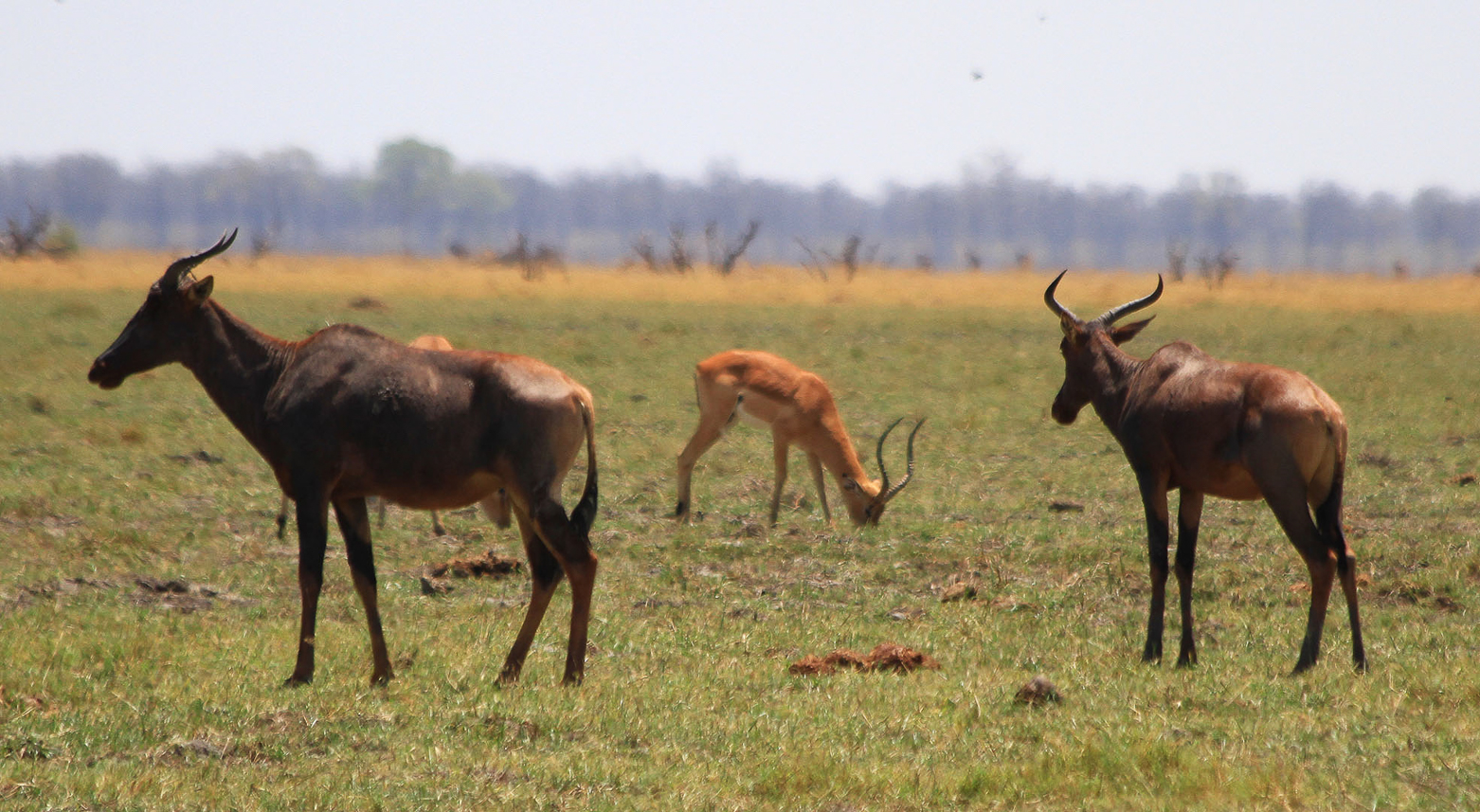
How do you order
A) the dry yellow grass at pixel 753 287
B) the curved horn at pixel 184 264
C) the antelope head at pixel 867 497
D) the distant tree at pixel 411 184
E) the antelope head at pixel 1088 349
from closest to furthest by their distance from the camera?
the curved horn at pixel 184 264 < the antelope head at pixel 1088 349 < the antelope head at pixel 867 497 < the dry yellow grass at pixel 753 287 < the distant tree at pixel 411 184

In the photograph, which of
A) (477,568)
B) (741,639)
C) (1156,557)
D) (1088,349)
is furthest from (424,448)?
(1088,349)

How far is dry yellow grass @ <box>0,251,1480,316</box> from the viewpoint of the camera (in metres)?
42.1

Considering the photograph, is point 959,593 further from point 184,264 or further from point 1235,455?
point 184,264

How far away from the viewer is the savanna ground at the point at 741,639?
6.08 meters

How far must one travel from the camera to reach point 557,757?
6.34 m

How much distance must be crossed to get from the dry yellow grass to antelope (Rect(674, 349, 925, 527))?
25.8 meters

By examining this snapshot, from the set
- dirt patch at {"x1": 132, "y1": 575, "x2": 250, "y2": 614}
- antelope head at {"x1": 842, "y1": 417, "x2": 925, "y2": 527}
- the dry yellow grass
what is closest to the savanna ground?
dirt patch at {"x1": 132, "y1": 575, "x2": 250, "y2": 614}

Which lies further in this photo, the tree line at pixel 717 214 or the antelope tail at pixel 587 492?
the tree line at pixel 717 214

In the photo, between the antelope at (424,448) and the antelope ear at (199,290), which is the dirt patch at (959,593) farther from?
the antelope ear at (199,290)

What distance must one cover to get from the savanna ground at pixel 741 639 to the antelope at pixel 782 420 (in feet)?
1.43

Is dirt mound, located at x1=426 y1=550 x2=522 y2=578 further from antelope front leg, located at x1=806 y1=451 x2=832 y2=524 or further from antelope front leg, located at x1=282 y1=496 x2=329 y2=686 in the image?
antelope front leg, located at x1=806 y1=451 x2=832 y2=524

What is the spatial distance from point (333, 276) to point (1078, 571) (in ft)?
140

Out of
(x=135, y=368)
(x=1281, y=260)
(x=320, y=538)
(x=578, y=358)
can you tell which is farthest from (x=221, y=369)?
(x=1281, y=260)

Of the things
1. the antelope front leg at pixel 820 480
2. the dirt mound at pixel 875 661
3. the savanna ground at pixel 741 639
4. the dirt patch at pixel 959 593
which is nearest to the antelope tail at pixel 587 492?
the savanna ground at pixel 741 639
